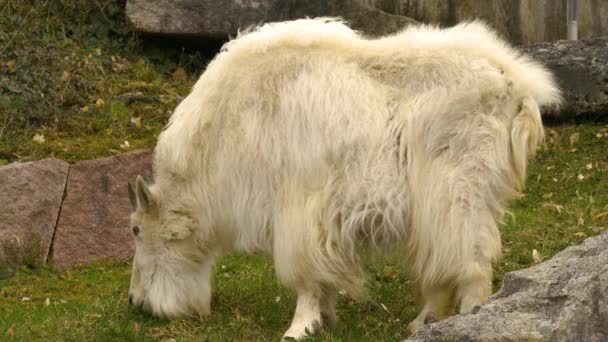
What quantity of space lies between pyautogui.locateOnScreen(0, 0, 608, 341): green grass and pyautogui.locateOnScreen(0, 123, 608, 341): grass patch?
0.01 metres

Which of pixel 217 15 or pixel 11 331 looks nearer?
pixel 11 331

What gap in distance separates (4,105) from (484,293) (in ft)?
20.1

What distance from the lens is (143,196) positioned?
23.2 ft

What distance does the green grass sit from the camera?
6.99m

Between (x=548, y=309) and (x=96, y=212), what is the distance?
5.84 meters

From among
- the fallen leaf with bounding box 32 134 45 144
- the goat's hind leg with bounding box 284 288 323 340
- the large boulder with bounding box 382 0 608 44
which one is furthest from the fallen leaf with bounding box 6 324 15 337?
the large boulder with bounding box 382 0 608 44

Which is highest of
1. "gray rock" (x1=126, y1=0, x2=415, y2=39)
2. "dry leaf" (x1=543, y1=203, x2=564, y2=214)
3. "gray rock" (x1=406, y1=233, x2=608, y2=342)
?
"gray rock" (x1=406, y1=233, x2=608, y2=342)

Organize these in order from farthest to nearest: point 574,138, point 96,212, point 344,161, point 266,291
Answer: point 574,138 < point 96,212 < point 266,291 < point 344,161

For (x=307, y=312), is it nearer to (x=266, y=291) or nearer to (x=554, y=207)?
(x=266, y=291)

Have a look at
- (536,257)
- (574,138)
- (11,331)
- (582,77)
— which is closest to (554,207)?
(536,257)

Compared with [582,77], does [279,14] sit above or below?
above

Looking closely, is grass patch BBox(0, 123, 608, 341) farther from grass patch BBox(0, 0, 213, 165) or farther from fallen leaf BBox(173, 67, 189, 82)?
fallen leaf BBox(173, 67, 189, 82)

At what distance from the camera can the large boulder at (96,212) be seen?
9234 millimetres

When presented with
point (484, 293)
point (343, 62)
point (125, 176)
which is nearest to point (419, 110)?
point (343, 62)
